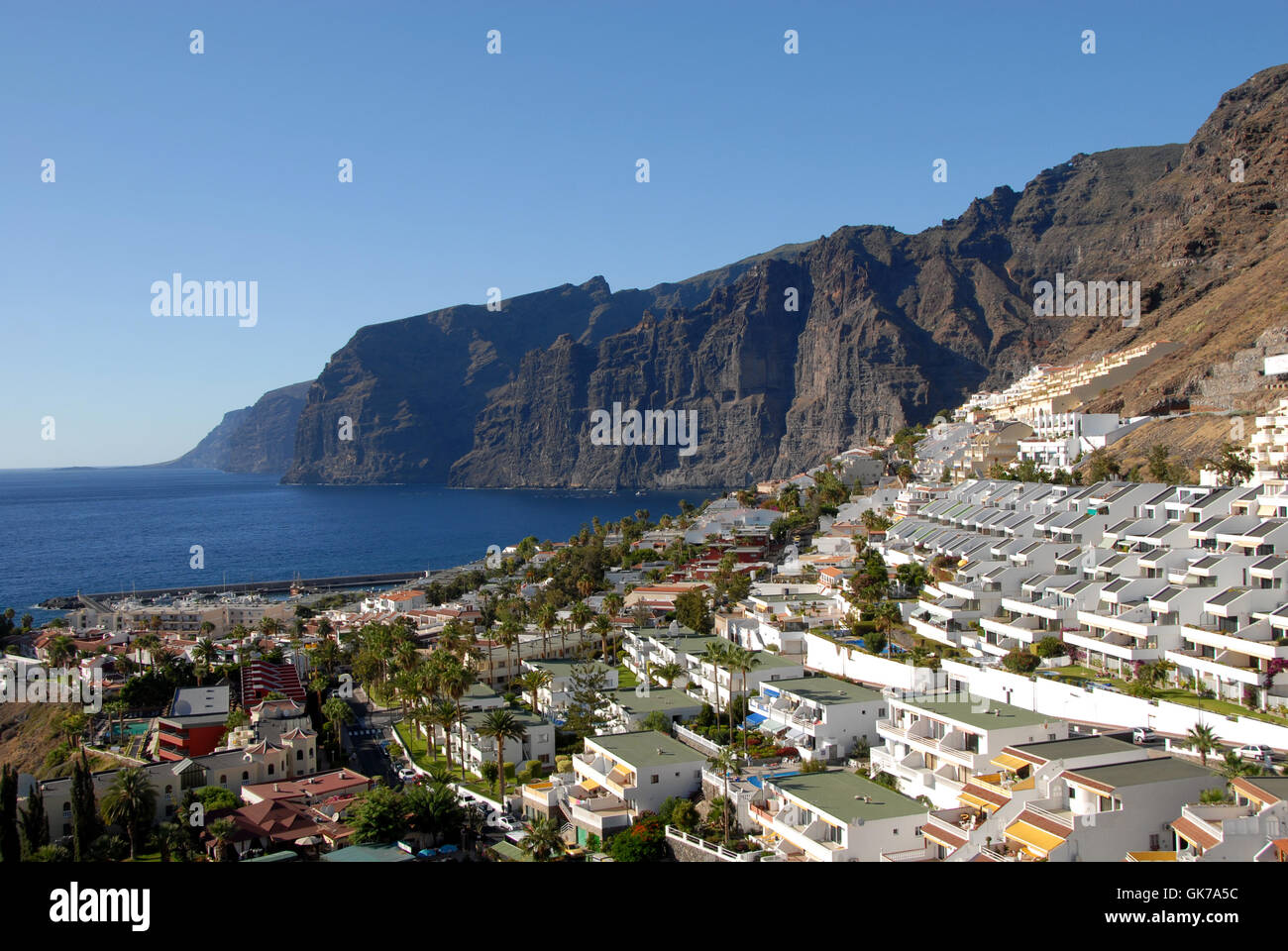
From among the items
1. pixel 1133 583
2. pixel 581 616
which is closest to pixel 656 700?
pixel 581 616

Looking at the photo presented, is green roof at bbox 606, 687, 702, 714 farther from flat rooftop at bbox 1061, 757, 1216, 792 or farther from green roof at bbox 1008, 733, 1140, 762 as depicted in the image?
flat rooftop at bbox 1061, 757, 1216, 792

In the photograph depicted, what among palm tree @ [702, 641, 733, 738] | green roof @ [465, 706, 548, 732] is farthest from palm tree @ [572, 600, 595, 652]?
palm tree @ [702, 641, 733, 738]

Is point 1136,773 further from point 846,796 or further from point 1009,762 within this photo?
point 846,796

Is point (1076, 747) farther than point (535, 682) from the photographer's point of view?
No

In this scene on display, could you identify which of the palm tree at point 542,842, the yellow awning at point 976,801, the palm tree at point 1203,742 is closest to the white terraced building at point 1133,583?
the palm tree at point 1203,742

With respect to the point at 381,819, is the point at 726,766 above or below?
above
